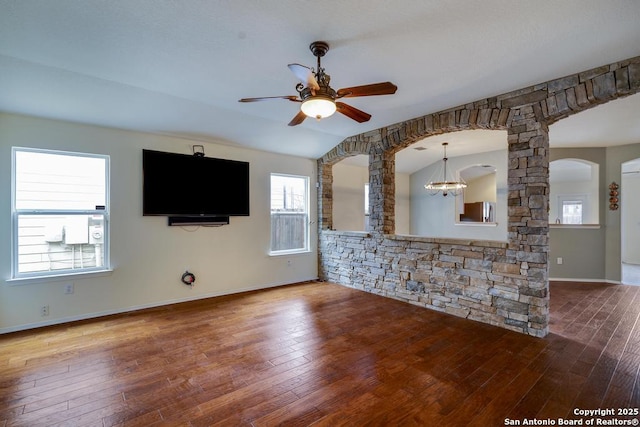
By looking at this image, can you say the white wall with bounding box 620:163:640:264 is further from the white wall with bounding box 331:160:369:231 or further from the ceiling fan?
the ceiling fan

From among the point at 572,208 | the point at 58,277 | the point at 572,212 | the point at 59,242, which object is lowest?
the point at 58,277

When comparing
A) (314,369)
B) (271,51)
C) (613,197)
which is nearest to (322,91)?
(271,51)

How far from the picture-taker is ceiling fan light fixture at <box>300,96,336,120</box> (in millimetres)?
2371

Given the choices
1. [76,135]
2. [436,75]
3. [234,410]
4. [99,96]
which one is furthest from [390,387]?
[76,135]

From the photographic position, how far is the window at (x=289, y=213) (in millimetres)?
5551

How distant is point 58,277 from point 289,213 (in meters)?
3.45

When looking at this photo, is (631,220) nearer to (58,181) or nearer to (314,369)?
(314,369)

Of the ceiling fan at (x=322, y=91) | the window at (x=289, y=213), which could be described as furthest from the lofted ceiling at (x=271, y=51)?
the window at (x=289, y=213)

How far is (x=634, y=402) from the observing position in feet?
6.81

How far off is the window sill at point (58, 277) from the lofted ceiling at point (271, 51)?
1904mm

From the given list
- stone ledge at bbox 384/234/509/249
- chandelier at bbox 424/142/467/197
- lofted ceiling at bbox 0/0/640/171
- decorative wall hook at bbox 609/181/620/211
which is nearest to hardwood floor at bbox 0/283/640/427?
stone ledge at bbox 384/234/509/249

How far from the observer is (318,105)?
7.93 ft

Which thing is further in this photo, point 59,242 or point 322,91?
point 59,242

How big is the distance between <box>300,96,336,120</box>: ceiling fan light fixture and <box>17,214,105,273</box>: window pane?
327 cm
